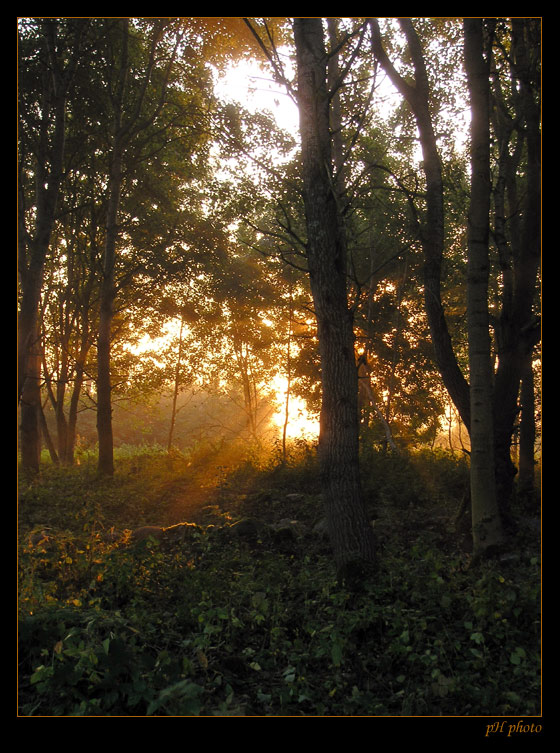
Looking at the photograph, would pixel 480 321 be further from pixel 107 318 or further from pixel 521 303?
pixel 107 318

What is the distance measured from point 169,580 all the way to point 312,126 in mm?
5823

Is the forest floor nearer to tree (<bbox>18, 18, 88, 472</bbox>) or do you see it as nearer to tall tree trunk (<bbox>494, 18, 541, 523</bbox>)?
tall tree trunk (<bbox>494, 18, 541, 523</bbox>)

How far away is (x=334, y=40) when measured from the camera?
1170cm

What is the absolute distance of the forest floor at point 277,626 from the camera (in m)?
3.61

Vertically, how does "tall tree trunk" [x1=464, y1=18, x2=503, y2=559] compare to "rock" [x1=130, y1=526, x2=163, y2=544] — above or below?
above

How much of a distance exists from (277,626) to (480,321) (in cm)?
434

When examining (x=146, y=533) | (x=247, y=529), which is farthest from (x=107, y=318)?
(x=247, y=529)

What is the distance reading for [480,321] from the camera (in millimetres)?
6160

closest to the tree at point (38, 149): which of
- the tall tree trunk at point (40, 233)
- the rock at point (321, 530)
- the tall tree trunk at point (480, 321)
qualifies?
the tall tree trunk at point (40, 233)

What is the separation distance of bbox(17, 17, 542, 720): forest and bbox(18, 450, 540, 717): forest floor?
3cm

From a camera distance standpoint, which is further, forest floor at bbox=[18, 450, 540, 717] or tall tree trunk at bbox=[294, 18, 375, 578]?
tall tree trunk at bbox=[294, 18, 375, 578]

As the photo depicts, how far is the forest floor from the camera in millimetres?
3613

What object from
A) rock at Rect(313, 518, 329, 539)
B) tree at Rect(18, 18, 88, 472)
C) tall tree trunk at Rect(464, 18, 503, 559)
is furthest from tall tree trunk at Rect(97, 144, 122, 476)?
tall tree trunk at Rect(464, 18, 503, 559)

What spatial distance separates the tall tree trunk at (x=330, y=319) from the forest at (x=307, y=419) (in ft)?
0.10
